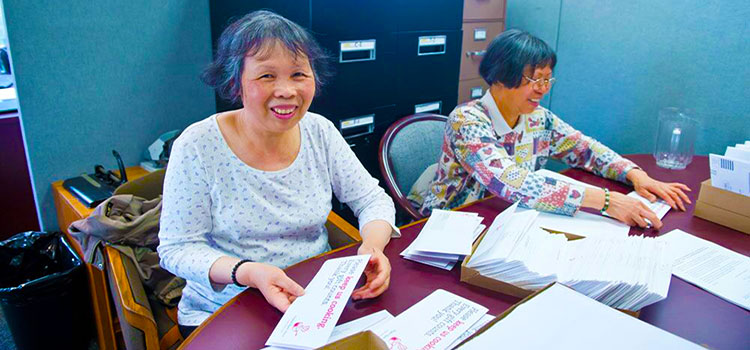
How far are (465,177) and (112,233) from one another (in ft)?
3.74

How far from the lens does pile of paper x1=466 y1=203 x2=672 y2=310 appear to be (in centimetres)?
92

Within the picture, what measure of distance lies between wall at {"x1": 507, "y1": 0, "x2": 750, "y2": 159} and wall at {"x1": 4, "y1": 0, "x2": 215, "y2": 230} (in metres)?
2.00

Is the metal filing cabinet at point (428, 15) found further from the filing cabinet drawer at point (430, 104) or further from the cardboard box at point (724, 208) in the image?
the cardboard box at point (724, 208)

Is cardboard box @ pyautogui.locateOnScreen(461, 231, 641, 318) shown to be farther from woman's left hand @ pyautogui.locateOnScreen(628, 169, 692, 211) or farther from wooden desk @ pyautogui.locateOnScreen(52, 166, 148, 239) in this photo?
wooden desk @ pyautogui.locateOnScreen(52, 166, 148, 239)

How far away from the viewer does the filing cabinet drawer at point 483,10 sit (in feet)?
9.14

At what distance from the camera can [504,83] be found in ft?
5.46

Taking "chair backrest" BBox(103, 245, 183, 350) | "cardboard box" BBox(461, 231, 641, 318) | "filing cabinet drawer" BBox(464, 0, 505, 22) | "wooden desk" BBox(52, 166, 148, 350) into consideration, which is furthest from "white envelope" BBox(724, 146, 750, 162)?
"wooden desk" BBox(52, 166, 148, 350)

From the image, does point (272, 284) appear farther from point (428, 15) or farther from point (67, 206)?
point (428, 15)

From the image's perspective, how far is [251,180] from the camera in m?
1.21

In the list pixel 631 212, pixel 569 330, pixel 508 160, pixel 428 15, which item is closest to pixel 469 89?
pixel 428 15

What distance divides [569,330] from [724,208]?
100 cm

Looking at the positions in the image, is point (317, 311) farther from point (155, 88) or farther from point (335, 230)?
point (155, 88)

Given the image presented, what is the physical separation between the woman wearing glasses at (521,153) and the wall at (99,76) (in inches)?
51.1

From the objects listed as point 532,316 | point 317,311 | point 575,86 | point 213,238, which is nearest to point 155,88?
point 213,238
